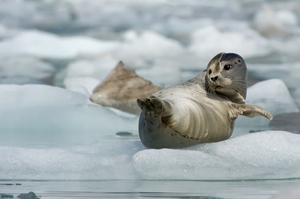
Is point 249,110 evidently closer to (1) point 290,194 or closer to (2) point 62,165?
(2) point 62,165

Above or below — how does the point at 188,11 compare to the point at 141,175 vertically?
above

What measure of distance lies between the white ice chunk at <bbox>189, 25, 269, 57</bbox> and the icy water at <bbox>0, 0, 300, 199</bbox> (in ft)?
0.07

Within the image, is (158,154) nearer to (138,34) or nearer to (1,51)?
(1,51)

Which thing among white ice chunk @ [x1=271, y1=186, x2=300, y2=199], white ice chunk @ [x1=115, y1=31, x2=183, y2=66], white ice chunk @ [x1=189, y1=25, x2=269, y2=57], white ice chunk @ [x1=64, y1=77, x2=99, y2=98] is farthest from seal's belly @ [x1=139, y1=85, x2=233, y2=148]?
white ice chunk @ [x1=189, y1=25, x2=269, y2=57]

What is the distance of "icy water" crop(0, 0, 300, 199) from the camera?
12.6ft

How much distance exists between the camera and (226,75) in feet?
14.4

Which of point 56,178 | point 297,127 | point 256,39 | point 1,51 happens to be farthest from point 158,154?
point 256,39

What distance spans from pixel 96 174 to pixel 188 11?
12.2 metres

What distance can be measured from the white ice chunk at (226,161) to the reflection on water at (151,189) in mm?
64

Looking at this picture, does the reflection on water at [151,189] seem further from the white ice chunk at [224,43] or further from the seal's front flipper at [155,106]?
the white ice chunk at [224,43]

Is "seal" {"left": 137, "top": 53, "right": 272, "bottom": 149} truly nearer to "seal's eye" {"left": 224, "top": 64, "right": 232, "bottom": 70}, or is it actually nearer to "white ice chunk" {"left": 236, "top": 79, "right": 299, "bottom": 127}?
"seal's eye" {"left": 224, "top": 64, "right": 232, "bottom": 70}

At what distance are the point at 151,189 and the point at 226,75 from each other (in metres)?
0.95

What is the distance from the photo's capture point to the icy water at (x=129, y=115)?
12.6ft

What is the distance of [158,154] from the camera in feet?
12.9
